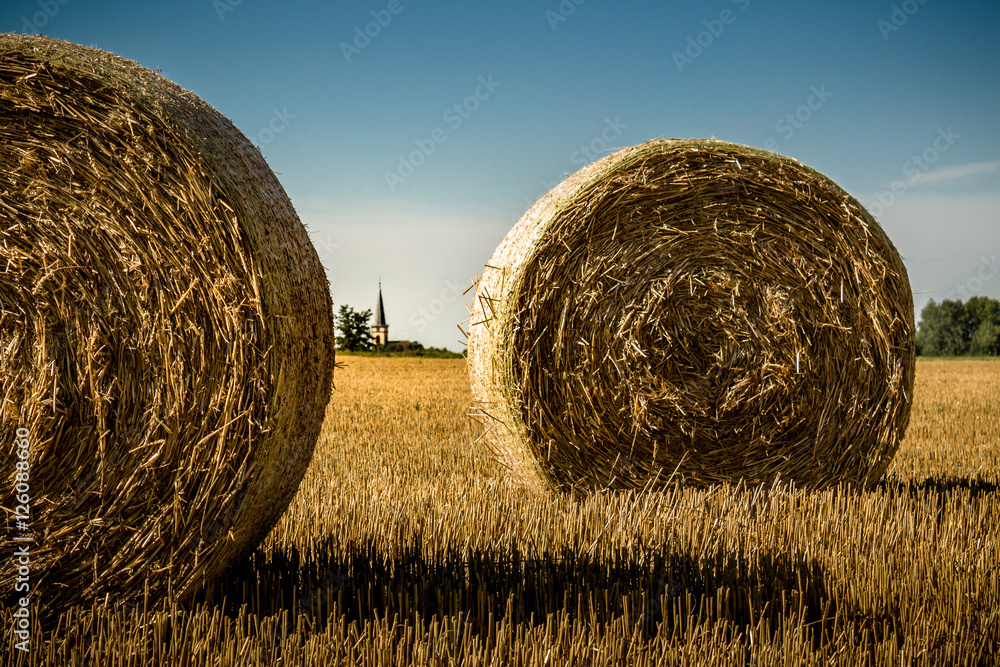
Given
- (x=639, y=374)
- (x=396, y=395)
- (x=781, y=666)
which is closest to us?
(x=781, y=666)

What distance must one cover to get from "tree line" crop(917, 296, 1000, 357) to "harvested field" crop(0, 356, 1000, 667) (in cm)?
6573

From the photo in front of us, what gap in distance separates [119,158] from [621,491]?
388 cm

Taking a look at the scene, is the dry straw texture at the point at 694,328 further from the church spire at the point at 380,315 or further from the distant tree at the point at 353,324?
the church spire at the point at 380,315

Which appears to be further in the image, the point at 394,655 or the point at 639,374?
the point at 639,374

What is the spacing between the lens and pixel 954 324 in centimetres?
6544

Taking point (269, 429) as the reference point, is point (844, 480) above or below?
below

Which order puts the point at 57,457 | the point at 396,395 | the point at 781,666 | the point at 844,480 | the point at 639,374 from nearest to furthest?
1. the point at 781,666
2. the point at 57,457
3. the point at 639,374
4. the point at 844,480
5. the point at 396,395

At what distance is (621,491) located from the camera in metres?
5.67

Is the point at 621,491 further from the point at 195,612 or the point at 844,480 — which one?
the point at 195,612

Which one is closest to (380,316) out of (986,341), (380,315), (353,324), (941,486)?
(380,315)

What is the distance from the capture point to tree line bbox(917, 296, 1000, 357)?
6400cm

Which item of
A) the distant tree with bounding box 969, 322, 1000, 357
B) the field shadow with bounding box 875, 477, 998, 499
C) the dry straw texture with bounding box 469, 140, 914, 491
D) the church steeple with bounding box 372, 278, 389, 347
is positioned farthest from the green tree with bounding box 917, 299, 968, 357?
the dry straw texture with bounding box 469, 140, 914, 491

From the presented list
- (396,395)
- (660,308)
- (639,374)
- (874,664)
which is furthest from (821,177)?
(396,395)

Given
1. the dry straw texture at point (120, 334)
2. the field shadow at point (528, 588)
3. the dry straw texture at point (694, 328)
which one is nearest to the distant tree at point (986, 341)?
the dry straw texture at point (694, 328)
